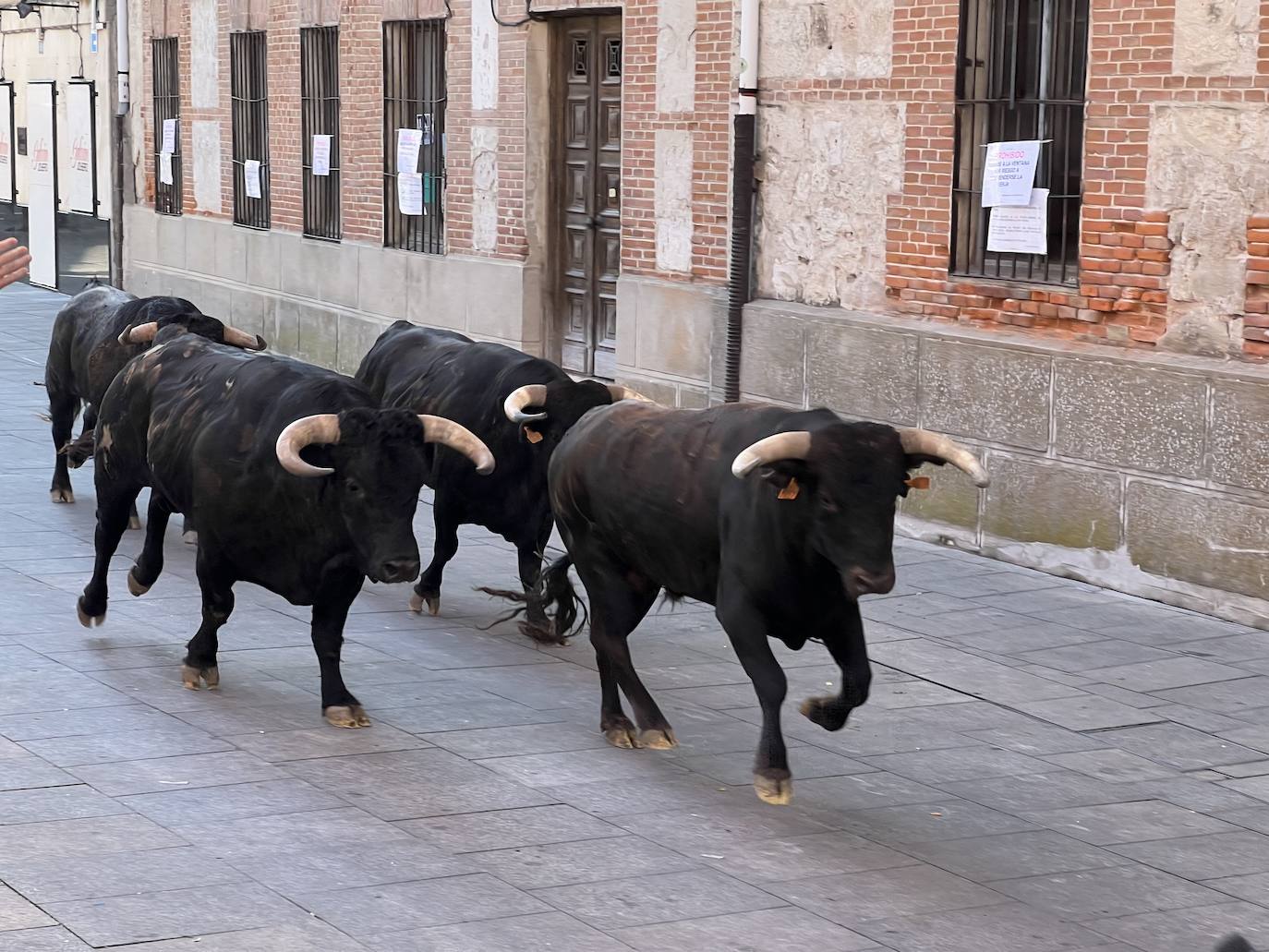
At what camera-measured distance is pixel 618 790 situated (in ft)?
21.6

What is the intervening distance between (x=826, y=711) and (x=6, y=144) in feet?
81.7

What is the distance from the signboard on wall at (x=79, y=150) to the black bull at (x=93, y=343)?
13.2 metres

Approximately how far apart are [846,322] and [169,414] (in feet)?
15.6

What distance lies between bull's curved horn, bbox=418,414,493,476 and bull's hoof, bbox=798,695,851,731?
156cm

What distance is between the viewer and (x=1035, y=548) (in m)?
10.4

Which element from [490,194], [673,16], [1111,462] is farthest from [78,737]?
[490,194]

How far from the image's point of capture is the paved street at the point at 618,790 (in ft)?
17.6

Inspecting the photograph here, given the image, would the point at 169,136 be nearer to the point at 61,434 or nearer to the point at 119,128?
the point at 119,128

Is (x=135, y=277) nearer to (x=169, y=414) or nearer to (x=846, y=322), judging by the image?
(x=846, y=322)

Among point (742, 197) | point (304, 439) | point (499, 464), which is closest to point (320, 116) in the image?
point (742, 197)

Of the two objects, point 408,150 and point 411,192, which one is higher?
point 408,150

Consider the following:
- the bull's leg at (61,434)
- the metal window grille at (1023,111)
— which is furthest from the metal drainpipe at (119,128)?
the metal window grille at (1023,111)

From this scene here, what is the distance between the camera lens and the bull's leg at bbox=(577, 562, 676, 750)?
23.4ft

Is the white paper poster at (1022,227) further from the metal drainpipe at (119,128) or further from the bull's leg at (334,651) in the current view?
the metal drainpipe at (119,128)
